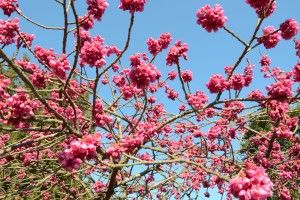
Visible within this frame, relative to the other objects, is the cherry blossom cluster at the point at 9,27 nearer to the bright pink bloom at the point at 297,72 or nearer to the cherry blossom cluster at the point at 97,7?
the cherry blossom cluster at the point at 97,7

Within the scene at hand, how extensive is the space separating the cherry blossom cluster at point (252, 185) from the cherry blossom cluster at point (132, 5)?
2.09 metres

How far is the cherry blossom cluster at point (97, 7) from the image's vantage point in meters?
4.19

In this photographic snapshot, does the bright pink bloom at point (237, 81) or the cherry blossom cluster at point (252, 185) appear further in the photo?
the bright pink bloom at point (237, 81)

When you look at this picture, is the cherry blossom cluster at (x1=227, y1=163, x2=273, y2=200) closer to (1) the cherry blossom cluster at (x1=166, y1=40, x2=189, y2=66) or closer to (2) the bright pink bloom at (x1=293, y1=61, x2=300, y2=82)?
(2) the bright pink bloom at (x1=293, y1=61, x2=300, y2=82)

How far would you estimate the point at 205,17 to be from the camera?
4.65 m

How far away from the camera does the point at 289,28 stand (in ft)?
14.9

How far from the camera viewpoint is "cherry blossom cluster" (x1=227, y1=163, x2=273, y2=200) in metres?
2.53

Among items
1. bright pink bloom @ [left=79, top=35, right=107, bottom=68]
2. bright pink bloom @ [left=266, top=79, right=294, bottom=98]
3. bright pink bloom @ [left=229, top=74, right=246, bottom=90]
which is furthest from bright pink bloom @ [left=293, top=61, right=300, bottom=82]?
bright pink bloom @ [left=79, top=35, right=107, bottom=68]

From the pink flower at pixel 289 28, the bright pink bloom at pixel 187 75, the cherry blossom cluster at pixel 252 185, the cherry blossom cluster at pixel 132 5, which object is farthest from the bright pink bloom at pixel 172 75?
the cherry blossom cluster at pixel 252 185

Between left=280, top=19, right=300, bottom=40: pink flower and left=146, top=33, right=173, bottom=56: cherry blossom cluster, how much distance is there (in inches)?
67.2

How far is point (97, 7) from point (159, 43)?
1490mm

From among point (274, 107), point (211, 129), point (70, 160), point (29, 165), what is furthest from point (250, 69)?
point (29, 165)

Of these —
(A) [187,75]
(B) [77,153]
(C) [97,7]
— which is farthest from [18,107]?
(A) [187,75]

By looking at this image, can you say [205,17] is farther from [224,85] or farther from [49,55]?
[49,55]
